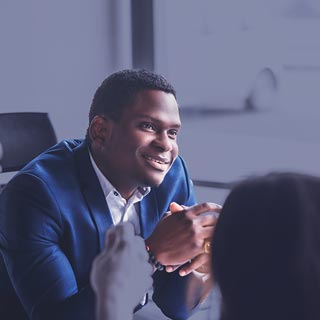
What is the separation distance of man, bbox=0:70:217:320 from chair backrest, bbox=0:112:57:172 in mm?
583

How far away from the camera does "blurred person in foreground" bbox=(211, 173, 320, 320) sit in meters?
0.45

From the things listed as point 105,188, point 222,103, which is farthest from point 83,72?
point 105,188

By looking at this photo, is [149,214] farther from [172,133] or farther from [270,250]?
[270,250]

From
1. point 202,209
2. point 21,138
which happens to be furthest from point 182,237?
point 21,138

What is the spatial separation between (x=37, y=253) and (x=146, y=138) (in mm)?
307

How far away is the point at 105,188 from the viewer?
112 centimetres

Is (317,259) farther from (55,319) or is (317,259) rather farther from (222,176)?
(222,176)

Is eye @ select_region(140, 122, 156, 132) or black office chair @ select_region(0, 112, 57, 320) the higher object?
eye @ select_region(140, 122, 156, 132)

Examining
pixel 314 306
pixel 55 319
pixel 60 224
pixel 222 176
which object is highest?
pixel 314 306

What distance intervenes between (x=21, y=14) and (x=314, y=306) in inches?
89.0

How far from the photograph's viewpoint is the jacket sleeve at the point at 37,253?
3.06 ft

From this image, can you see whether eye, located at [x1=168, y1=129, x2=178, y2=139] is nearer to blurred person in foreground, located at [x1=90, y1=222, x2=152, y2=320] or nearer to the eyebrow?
the eyebrow

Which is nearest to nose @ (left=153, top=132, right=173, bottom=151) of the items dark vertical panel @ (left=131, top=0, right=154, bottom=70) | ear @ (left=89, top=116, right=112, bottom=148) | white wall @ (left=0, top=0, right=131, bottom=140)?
ear @ (left=89, top=116, right=112, bottom=148)

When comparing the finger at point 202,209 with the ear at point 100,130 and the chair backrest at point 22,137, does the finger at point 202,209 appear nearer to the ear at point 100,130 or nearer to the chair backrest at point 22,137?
the ear at point 100,130
